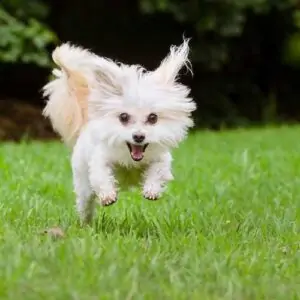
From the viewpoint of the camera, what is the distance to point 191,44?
53.5ft

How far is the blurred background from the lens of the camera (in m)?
15.2

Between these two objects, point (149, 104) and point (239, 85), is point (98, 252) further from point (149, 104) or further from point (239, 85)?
point (239, 85)

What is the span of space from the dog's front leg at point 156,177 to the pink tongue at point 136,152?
0.22 metres

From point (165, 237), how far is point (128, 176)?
1.54ft

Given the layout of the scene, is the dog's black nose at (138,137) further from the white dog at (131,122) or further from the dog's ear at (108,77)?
the dog's ear at (108,77)

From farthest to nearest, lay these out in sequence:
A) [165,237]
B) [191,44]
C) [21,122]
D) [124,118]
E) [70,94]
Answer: [191,44] → [21,122] → [70,94] → [165,237] → [124,118]

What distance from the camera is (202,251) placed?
4875mm

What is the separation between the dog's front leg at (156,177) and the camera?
5.29 meters

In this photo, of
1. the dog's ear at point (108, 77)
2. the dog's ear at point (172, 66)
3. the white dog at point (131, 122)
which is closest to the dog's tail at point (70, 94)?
the white dog at point (131, 122)

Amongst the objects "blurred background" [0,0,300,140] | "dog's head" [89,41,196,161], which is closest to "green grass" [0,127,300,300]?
"dog's head" [89,41,196,161]

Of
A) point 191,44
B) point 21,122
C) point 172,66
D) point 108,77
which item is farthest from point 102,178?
point 191,44

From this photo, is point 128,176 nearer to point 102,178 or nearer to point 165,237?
point 102,178

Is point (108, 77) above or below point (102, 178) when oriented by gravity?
above

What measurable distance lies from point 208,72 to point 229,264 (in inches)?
533
